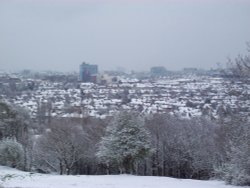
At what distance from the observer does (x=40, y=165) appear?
136ft

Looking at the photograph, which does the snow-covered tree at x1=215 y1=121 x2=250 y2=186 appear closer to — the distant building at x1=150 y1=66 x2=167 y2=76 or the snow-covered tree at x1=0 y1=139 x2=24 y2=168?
the snow-covered tree at x1=0 y1=139 x2=24 y2=168

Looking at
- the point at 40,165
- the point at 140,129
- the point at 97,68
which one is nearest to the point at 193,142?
the point at 140,129

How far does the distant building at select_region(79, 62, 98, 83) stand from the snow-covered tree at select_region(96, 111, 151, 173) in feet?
422

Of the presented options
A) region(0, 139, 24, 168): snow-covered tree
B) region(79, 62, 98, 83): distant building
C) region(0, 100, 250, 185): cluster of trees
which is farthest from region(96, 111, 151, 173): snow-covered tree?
region(79, 62, 98, 83): distant building

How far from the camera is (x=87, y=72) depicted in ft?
537

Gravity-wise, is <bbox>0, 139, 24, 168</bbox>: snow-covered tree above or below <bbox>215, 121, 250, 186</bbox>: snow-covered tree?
below

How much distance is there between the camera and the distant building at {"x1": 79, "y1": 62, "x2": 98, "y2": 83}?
6168 inches

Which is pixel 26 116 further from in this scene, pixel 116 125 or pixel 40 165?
pixel 116 125

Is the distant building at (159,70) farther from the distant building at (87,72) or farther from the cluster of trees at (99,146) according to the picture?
the cluster of trees at (99,146)

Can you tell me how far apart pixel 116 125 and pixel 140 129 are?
1.57m

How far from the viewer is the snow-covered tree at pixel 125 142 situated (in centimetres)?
2552

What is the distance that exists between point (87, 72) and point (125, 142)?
139423mm

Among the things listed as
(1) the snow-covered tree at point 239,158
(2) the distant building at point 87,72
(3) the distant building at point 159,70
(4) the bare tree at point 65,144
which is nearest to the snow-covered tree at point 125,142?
(1) the snow-covered tree at point 239,158

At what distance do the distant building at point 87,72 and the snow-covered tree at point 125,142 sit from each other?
128510 mm
